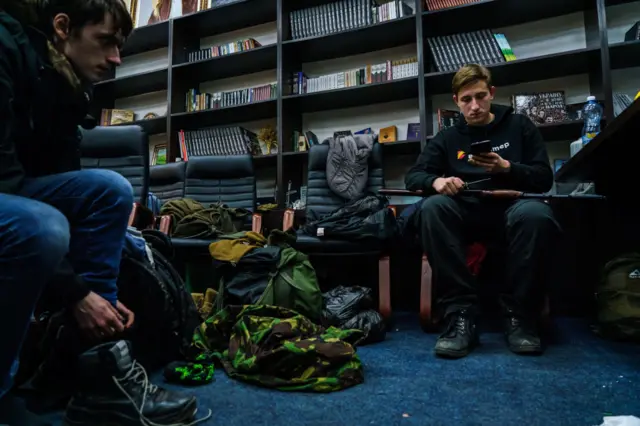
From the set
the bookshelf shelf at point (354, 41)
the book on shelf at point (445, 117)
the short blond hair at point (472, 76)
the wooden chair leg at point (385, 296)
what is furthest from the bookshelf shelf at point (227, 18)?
the wooden chair leg at point (385, 296)

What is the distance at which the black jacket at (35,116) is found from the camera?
0.72 m

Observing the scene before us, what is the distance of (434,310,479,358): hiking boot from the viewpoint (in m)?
1.34

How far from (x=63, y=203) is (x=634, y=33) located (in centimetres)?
276

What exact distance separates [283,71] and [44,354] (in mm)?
2387

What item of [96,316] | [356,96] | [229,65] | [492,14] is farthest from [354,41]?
[96,316]

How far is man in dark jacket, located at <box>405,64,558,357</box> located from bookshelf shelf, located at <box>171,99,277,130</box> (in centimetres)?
164

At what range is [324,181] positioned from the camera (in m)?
2.51

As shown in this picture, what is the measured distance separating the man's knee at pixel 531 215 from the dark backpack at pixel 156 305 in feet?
3.70

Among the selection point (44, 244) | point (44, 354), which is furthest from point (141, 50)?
point (44, 244)

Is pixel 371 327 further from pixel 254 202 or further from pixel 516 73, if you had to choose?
pixel 516 73

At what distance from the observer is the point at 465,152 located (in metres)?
1.74

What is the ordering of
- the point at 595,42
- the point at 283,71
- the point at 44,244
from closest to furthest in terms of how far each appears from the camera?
the point at 44,244 < the point at 595,42 < the point at 283,71

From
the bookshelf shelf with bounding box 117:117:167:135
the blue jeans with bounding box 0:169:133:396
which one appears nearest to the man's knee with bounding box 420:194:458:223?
the blue jeans with bounding box 0:169:133:396

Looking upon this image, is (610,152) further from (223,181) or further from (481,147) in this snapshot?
(223,181)
